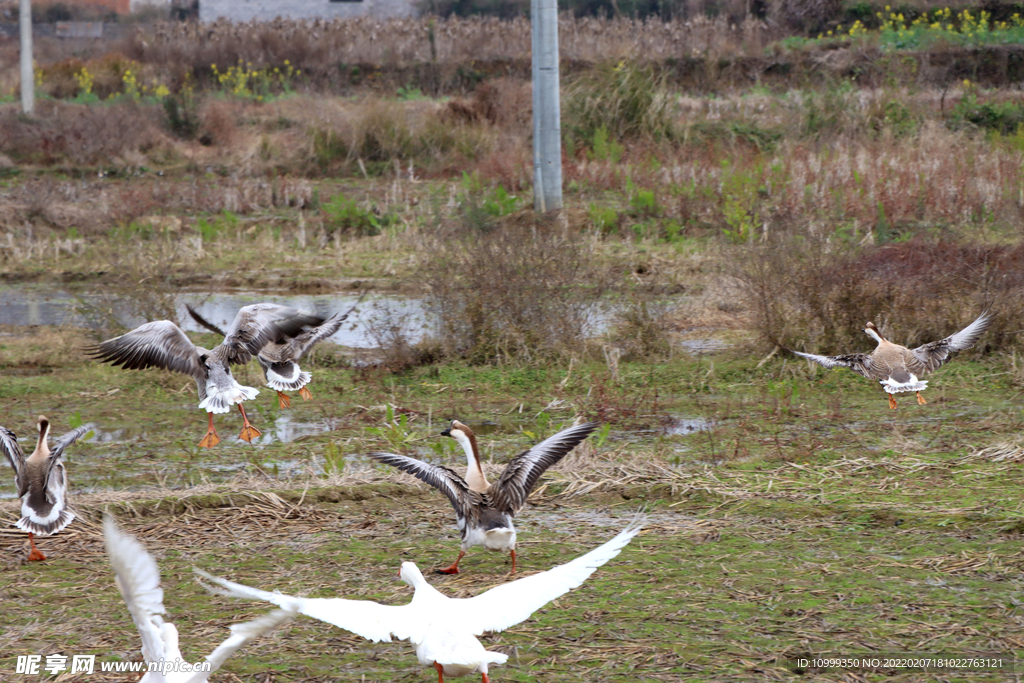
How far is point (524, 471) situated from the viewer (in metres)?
5.09

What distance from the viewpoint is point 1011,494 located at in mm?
5773

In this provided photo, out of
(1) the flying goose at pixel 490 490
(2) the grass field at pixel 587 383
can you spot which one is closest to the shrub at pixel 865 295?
(2) the grass field at pixel 587 383

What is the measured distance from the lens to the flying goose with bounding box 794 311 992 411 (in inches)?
297

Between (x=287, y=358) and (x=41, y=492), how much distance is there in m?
3.13

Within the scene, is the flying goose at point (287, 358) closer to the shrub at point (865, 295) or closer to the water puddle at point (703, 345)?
the water puddle at point (703, 345)

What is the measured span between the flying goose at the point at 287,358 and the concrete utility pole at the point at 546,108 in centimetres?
502

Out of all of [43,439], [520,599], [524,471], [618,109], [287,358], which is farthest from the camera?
[618,109]

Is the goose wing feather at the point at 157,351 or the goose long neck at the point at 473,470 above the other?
the goose long neck at the point at 473,470

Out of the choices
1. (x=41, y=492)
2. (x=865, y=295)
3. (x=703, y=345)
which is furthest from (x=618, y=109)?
(x=41, y=492)

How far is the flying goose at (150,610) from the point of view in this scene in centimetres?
289

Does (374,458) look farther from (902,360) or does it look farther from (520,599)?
(902,360)

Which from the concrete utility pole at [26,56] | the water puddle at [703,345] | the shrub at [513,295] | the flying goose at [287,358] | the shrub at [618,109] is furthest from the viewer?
the concrete utility pole at [26,56]

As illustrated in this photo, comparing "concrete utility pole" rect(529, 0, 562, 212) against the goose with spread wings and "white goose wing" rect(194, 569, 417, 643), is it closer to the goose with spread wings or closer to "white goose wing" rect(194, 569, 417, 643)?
the goose with spread wings

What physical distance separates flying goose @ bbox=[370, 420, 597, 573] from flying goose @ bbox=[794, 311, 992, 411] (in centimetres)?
318
